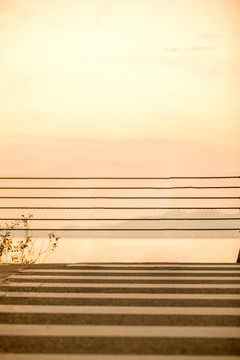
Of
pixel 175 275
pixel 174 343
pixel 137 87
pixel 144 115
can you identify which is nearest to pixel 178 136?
pixel 144 115

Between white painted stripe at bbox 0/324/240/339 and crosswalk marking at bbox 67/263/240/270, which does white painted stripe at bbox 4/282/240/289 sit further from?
white painted stripe at bbox 0/324/240/339

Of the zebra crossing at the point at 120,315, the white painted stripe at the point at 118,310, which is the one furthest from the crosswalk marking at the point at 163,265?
the white painted stripe at the point at 118,310

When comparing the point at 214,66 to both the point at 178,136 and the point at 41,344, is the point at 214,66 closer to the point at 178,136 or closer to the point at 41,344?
the point at 178,136

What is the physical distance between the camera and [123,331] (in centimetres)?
345

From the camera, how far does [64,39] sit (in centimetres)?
897

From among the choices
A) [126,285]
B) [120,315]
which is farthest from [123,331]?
[126,285]

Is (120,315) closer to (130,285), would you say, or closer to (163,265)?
(130,285)

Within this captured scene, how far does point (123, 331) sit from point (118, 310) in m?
0.59

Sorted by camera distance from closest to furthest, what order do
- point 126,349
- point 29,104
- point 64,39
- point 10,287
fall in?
point 126,349 → point 10,287 → point 64,39 → point 29,104

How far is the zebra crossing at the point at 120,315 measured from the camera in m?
3.07

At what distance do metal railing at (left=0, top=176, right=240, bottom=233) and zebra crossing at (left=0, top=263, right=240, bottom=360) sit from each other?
7.96ft

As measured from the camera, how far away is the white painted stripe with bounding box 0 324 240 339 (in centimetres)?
336

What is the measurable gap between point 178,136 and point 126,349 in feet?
29.7

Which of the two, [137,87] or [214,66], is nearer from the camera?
[137,87]
